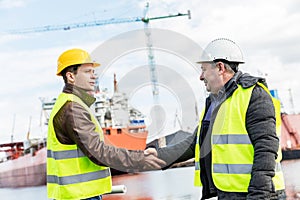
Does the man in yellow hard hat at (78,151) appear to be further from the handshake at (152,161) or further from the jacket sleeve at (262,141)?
the jacket sleeve at (262,141)

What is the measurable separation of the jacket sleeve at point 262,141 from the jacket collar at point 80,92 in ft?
4.69

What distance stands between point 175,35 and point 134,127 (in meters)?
27.6

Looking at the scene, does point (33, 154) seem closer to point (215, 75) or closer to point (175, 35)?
point (175, 35)

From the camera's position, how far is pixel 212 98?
357cm

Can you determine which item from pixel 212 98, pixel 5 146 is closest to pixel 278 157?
pixel 212 98

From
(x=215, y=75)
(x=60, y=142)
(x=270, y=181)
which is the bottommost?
(x=270, y=181)

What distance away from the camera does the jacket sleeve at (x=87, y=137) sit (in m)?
3.65

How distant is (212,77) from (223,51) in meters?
0.20

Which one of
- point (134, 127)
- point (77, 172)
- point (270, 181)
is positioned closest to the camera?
point (270, 181)

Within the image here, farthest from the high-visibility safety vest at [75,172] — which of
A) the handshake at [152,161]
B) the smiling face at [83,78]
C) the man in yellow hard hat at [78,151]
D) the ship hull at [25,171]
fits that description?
the ship hull at [25,171]

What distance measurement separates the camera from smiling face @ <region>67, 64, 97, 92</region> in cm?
397

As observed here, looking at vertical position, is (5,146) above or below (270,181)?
above

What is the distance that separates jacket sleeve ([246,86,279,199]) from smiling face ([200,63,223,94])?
1.25 feet

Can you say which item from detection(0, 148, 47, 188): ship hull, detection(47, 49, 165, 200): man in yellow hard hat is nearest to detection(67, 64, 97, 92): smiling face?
detection(47, 49, 165, 200): man in yellow hard hat
